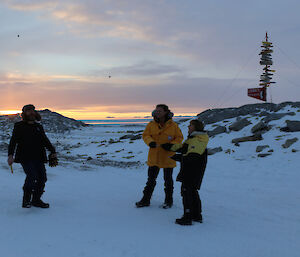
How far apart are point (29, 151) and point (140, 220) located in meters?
2.45

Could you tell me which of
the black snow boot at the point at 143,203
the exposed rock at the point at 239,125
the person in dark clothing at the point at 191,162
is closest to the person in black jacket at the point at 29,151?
the black snow boot at the point at 143,203

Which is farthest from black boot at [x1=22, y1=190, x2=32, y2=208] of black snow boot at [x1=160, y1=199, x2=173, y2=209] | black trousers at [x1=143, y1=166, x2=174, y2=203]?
black snow boot at [x1=160, y1=199, x2=173, y2=209]

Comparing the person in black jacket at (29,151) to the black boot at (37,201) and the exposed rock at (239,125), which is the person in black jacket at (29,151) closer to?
the black boot at (37,201)

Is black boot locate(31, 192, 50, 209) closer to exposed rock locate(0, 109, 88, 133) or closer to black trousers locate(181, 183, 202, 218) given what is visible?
black trousers locate(181, 183, 202, 218)

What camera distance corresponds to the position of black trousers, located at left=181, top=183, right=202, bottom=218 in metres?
4.88

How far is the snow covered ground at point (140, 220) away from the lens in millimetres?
3914

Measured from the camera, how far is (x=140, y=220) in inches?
199

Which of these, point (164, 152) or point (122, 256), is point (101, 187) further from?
point (122, 256)

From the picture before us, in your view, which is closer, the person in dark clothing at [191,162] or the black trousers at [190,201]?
the person in dark clothing at [191,162]

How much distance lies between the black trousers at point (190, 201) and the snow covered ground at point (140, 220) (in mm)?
257

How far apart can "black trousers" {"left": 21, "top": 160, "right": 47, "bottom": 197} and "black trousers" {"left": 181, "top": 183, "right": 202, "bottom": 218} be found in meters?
2.74

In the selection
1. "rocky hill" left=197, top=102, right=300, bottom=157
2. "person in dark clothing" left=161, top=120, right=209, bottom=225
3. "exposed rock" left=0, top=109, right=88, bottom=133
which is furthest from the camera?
"exposed rock" left=0, top=109, right=88, bottom=133

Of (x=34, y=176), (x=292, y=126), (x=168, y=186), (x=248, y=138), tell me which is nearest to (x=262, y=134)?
(x=248, y=138)

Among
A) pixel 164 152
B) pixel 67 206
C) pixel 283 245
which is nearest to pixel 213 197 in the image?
pixel 164 152
